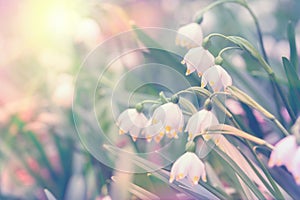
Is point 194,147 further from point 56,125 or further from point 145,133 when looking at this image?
point 56,125

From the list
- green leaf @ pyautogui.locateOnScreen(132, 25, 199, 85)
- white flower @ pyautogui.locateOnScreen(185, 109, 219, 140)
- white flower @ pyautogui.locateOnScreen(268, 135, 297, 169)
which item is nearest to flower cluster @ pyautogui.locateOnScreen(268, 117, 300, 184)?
white flower @ pyautogui.locateOnScreen(268, 135, 297, 169)

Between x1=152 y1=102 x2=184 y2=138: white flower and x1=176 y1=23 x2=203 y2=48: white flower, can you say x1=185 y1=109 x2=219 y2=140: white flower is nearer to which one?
x1=152 y1=102 x2=184 y2=138: white flower

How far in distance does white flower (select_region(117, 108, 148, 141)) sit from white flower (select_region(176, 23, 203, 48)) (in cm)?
17

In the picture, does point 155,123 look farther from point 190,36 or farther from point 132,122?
point 190,36

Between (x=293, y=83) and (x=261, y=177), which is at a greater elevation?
(x=293, y=83)

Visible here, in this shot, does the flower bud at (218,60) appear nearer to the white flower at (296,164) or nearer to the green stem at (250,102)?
the green stem at (250,102)

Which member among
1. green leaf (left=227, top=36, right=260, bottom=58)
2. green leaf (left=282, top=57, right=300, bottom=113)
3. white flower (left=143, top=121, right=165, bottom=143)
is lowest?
white flower (left=143, top=121, right=165, bottom=143)

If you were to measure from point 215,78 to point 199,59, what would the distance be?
0.05 m

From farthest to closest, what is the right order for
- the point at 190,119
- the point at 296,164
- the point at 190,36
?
the point at 190,36, the point at 190,119, the point at 296,164

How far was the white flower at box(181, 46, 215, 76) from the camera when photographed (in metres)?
0.95

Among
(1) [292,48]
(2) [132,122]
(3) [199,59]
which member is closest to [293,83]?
(1) [292,48]

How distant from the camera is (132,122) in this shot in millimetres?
977

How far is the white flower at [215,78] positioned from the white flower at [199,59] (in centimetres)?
1

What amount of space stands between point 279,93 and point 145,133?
0.26 metres
